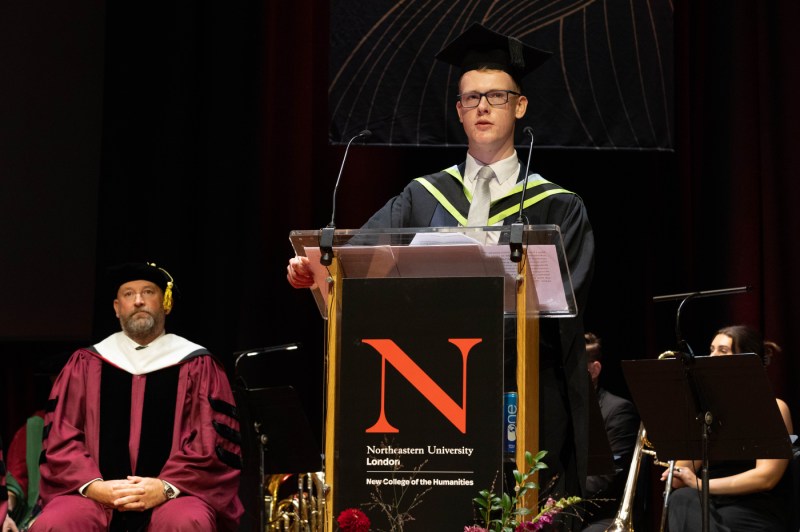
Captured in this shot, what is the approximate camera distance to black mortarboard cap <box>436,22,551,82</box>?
12.8ft

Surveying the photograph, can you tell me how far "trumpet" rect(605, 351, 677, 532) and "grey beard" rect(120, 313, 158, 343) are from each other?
2.33 metres

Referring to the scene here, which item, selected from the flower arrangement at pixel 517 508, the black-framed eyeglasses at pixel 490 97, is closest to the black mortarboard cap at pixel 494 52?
the black-framed eyeglasses at pixel 490 97

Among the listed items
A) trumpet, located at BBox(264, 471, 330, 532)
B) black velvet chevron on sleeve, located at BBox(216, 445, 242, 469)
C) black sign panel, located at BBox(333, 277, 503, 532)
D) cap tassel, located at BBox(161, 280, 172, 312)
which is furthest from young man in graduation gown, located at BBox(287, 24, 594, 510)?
cap tassel, located at BBox(161, 280, 172, 312)

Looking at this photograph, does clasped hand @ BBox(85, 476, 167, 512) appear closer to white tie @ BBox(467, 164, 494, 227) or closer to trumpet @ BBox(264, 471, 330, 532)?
trumpet @ BBox(264, 471, 330, 532)

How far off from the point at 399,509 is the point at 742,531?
2.78m

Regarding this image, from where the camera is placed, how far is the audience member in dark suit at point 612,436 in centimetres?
577

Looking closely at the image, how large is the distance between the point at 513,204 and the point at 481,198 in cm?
11

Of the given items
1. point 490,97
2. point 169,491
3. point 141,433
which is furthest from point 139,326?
point 490,97

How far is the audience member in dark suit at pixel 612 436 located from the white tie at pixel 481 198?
208cm

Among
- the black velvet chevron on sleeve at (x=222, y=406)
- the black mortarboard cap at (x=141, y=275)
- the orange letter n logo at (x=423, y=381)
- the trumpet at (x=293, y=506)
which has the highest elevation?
the black mortarboard cap at (x=141, y=275)

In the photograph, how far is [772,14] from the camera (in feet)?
21.0

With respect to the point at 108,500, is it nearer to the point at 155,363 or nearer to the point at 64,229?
the point at 155,363

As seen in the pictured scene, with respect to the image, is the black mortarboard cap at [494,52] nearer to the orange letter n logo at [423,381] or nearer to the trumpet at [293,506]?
the orange letter n logo at [423,381]

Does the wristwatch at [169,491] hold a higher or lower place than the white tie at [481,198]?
lower
